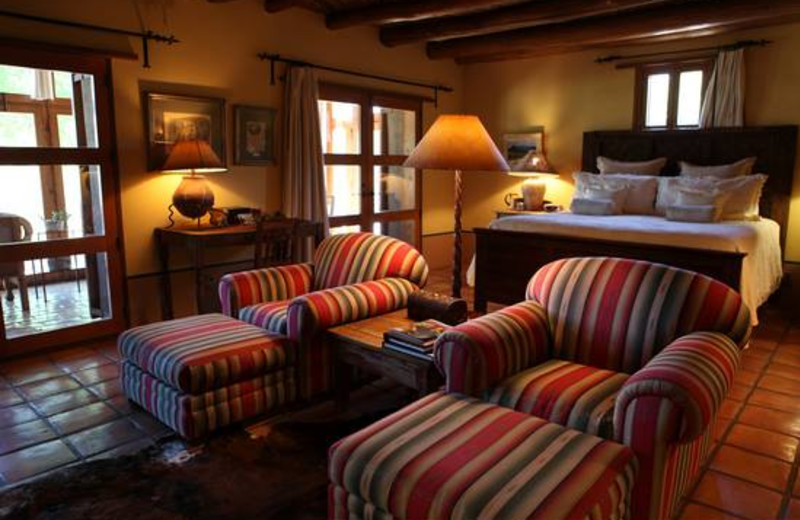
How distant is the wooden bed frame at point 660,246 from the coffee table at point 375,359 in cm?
173

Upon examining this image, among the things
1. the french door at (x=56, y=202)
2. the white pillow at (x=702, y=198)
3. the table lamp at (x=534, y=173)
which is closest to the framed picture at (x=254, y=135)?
the french door at (x=56, y=202)

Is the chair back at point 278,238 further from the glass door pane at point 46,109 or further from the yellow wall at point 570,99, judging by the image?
the yellow wall at point 570,99

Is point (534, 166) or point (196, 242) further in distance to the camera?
point (534, 166)

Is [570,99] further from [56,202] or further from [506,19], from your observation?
[56,202]

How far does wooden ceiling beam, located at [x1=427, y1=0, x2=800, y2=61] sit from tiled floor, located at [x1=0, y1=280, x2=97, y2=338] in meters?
4.33

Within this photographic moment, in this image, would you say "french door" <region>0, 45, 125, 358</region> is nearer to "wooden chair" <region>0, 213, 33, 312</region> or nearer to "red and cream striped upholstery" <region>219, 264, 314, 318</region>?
"wooden chair" <region>0, 213, 33, 312</region>

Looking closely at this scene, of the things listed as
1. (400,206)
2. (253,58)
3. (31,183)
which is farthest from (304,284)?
(400,206)

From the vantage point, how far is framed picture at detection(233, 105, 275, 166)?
4.72 metres

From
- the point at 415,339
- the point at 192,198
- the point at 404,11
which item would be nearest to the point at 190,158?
the point at 192,198

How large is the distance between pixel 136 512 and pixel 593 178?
4.69 metres

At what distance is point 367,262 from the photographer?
3363mm

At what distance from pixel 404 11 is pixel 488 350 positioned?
367 centimetres

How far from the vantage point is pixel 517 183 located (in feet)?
21.9

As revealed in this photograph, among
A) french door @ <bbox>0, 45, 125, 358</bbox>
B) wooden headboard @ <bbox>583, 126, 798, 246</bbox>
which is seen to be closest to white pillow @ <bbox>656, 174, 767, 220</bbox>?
wooden headboard @ <bbox>583, 126, 798, 246</bbox>
